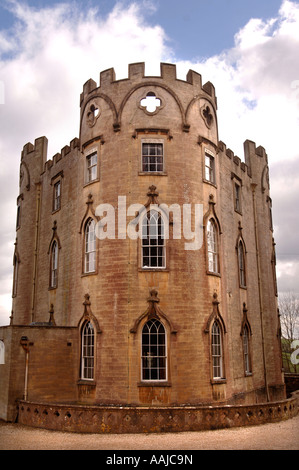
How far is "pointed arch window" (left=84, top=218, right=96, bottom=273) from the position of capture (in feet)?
62.9

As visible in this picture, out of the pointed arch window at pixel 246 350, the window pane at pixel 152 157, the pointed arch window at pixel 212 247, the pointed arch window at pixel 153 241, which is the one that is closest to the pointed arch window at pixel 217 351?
the pointed arch window at pixel 212 247

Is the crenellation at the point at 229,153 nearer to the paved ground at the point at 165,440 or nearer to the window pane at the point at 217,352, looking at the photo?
the window pane at the point at 217,352

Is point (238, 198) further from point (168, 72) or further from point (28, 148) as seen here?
point (28, 148)

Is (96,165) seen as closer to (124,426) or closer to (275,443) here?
(124,426)

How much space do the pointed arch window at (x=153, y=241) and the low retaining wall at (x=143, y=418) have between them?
19.6 ft

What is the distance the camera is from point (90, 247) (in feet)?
63.9

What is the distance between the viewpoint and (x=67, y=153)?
24109 mm

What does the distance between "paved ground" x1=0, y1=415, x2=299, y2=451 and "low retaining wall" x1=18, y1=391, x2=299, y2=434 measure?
1.01 feet

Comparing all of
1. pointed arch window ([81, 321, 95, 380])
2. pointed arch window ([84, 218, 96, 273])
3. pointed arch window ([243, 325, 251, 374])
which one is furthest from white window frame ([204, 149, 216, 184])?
pointed arch window ([81, 321, 95, 380])

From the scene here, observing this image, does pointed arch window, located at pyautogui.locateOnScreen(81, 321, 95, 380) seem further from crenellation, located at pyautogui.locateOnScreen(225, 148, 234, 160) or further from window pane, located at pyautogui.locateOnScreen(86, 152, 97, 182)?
crenellation, located at pyautogui.locateOnScreen(225, 148, 234, 160)

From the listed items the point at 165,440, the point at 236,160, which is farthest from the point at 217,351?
the point at 236,160

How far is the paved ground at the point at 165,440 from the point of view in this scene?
39.1 feet

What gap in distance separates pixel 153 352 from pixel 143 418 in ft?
11.5
